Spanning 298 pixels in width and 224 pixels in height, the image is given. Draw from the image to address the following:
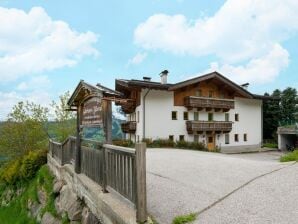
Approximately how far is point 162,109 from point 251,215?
76.7ft

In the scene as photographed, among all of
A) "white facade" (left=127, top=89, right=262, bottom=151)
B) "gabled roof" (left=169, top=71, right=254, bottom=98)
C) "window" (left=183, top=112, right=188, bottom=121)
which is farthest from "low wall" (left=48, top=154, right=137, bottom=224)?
"window" (left=183, top=112, right=188, bottom=121)

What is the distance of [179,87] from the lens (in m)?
28.2

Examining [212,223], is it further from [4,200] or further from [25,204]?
[4,200]

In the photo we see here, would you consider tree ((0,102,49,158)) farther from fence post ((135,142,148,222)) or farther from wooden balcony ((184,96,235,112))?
fence post ((135,142,148,222))

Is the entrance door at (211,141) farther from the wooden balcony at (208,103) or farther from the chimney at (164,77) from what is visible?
the chimney at (164,77)

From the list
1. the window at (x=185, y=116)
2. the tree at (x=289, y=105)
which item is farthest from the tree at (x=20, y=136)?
the tree at (x=289, y=105)

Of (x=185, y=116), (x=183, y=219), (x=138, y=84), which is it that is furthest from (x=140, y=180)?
(x=185, y=116)

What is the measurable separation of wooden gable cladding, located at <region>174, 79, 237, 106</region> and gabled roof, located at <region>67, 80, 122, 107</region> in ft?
66.5

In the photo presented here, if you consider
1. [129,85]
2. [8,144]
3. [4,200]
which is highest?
[129,85]

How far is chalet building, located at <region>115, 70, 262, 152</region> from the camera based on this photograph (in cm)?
2731

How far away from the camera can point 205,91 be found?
31.4m

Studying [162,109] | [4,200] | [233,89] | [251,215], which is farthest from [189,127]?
[251,215]

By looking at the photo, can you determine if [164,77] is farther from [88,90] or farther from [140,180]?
[140,180]

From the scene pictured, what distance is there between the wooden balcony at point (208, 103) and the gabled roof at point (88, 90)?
20.2 meters
